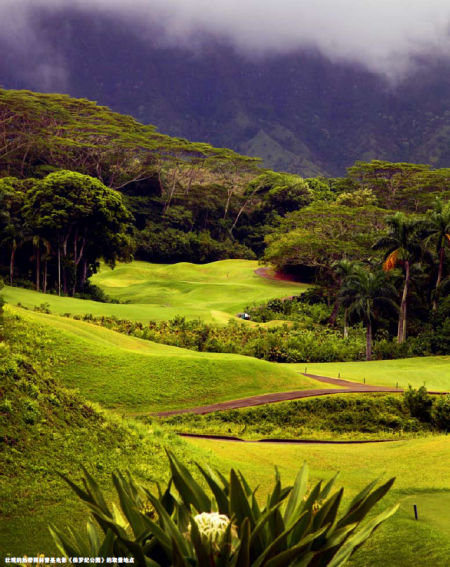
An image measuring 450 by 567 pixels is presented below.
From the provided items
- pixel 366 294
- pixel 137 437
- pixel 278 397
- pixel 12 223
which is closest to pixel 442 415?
pixel 278 397

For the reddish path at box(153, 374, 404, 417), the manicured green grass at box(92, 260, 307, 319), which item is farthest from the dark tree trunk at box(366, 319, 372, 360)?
the manicured green grass at box(92, 260, 307, 319)

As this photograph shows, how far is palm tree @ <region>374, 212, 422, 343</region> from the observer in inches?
1565

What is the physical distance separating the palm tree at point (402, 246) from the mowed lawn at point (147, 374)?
15.0 m

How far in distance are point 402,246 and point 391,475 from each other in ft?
90.2

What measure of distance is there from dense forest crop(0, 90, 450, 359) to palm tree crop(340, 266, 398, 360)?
0.26ft

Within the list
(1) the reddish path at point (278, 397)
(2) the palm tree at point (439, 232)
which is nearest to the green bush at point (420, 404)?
(1) the reddish path at point (278, 397)

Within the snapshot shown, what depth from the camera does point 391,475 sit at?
14391 millimetres

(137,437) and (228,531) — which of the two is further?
(137,437)

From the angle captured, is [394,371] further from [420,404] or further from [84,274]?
[84,274]

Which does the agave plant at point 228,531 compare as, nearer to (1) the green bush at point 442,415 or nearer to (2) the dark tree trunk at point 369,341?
(1) the green bush at point 442,415

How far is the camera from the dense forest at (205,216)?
134 feet

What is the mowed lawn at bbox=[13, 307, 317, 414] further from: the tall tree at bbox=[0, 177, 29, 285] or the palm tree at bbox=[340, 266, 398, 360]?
the tall tree at bbox=[0, 177, 29, 285]

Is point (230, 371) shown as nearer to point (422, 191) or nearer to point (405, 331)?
point (405, 331)

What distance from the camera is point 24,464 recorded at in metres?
11.0
